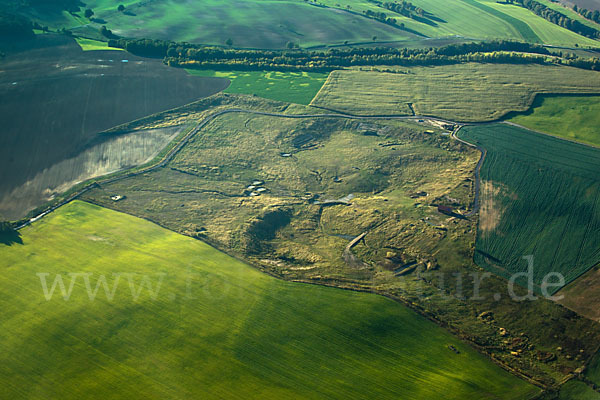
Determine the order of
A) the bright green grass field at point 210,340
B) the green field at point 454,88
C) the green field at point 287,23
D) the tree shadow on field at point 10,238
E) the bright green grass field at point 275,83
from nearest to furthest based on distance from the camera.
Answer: the bright green grass field at point 210,340
the tree shadow on field at point 10,238
the green field at point 454,88
the bright green grass field at point 275,83
the green field at point 287,23

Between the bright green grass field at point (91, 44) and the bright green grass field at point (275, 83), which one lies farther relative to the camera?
the bright green grass field at point (91, 44)

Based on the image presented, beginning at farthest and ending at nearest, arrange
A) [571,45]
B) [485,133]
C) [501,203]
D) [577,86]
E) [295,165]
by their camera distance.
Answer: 1. [571,45]
2. [577,86]
3. [485,133]
4. [295,165]
5. [501,203]

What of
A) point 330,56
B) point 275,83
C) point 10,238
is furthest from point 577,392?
point 330,56

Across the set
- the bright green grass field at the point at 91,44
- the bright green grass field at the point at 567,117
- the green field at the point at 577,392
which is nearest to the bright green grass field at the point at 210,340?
the green field at the point at 577,392

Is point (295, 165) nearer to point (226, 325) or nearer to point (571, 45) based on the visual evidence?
point (226, 325)

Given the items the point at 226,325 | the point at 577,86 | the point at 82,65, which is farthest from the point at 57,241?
the point at 577,86

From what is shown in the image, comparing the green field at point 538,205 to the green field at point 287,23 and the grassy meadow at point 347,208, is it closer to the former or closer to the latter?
the grassy meadow at point 347,208
